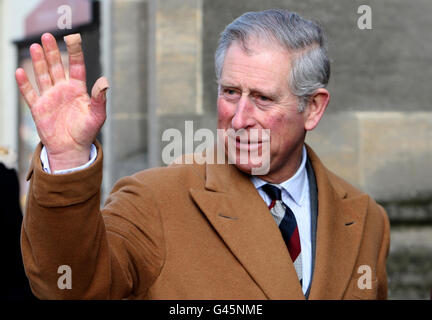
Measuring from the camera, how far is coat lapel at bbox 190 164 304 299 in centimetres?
257

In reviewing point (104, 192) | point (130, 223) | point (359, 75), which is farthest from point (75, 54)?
point (104, 192)

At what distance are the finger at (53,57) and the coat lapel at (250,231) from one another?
0.86 metres

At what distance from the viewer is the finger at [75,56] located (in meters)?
1.94

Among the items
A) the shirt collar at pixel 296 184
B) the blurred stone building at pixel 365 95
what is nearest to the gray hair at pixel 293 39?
the shirt collar at pixel 296 184

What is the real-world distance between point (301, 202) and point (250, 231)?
366 mm

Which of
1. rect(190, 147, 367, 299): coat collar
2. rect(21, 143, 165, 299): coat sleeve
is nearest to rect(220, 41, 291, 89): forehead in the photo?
rect(190, 147, 367, 299): coat collar

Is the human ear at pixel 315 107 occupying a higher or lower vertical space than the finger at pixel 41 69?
lower

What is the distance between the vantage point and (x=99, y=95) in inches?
76.2

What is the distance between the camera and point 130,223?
96.6 inches

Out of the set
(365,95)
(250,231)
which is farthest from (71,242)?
(365,95)

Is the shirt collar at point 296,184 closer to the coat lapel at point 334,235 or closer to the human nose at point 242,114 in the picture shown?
the coat lapel at point 334,235

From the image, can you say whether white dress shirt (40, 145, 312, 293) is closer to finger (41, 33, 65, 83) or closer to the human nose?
the human nose

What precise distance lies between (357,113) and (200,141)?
1.28 m

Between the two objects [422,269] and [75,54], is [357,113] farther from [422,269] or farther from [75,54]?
[75,54]
